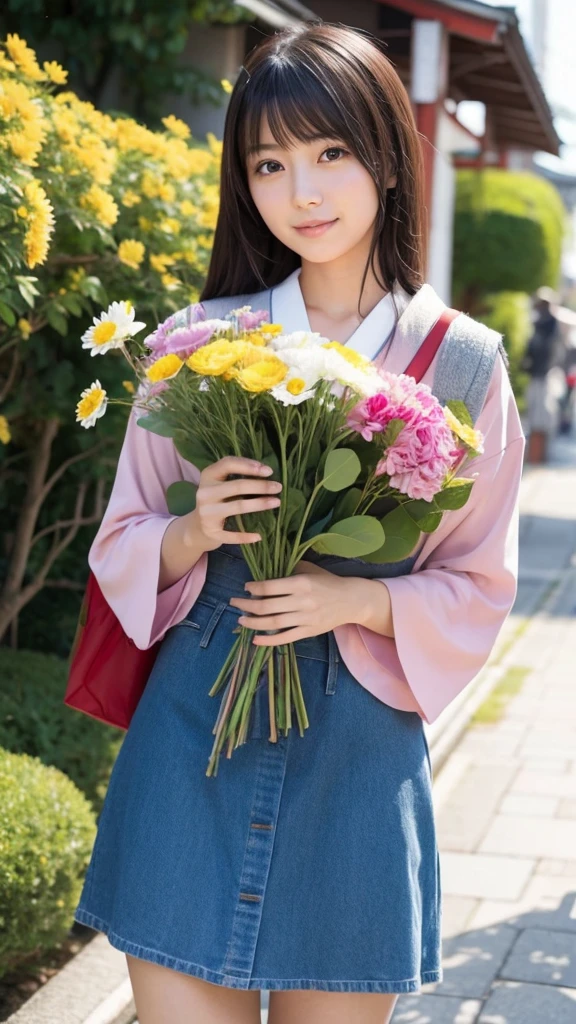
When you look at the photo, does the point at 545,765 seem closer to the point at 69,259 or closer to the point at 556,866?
the point at 556,866

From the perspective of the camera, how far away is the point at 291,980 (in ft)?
6.12

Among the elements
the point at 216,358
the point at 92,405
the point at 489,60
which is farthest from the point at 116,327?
the point at 489,60

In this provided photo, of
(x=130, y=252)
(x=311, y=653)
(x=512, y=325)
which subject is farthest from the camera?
(x=512, y=325)

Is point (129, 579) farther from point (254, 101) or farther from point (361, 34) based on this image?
point (361, 34)

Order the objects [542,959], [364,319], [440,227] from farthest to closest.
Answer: [440,227] < [542,959] < [364,319]

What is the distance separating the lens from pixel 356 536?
181 cm

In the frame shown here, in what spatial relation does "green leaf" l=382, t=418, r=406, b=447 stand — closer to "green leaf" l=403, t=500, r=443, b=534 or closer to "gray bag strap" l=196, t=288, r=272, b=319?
"green leaf" l=403, t=500, r=443, b=534

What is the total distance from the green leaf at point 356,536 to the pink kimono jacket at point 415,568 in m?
0.15

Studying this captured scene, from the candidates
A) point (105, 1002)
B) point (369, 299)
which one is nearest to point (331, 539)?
point (369, 299)

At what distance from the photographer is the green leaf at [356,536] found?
1.81 meters

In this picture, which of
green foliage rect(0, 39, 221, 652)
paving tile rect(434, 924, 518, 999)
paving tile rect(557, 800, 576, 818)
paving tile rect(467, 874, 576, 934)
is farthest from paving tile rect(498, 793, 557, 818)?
green foliage rect(0, 39, 221, 652)

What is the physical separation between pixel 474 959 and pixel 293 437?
228cm

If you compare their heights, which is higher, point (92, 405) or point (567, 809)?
point (92, 405)

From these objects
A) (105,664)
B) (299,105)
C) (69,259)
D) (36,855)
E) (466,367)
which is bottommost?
(36,855)
